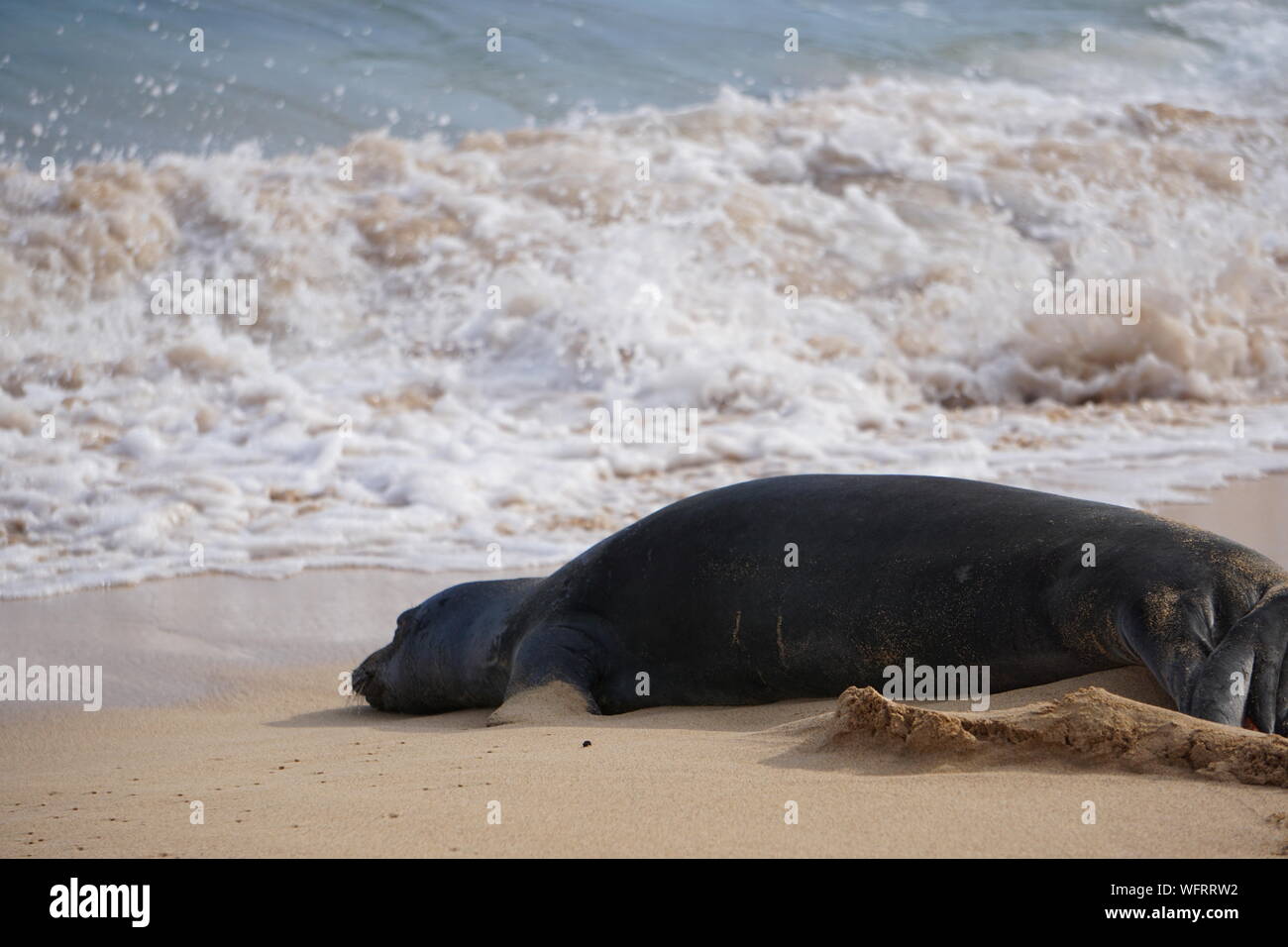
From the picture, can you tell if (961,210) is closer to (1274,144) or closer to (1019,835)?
(1274,144)

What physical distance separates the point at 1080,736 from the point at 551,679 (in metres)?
1.81

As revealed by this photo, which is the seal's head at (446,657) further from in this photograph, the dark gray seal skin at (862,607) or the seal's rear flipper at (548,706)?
the seal's rear flipper at (548,706)

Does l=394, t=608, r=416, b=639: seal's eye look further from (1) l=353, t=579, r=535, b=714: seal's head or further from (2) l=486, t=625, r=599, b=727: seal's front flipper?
(2) l=486, t=625, r=599, b=727: seal's front flipper

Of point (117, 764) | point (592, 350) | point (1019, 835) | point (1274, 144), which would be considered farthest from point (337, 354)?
point (1274, 144)

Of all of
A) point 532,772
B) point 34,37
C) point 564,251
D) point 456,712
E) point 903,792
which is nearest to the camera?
point 903,792

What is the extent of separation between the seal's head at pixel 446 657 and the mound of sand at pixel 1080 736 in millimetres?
1963

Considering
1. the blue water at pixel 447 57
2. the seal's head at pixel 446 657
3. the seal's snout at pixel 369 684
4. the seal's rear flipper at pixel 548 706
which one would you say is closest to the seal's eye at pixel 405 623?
the seal's head at pixel 446 657

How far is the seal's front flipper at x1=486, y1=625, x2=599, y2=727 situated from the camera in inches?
146

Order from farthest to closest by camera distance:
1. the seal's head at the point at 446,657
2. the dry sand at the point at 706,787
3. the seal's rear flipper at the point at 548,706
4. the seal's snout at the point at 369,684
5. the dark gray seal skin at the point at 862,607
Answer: the seal's snout at the point at 369,684
the seal's head at the point at 446,657
the seal's rear flipper at the point at 548,706
the dark gray seal skin at the point at 862,607
the dry sand at the point at 706,787

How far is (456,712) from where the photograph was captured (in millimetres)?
4473

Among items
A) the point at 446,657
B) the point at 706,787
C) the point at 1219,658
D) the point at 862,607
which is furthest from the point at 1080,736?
the point at 446,657

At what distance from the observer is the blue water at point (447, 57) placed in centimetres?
1272

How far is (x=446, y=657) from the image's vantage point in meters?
4.43
